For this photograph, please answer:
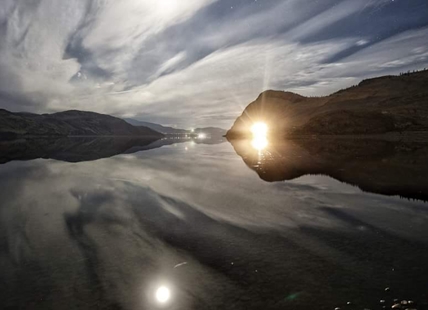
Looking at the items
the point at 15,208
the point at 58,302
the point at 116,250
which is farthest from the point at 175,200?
the point at 58,302

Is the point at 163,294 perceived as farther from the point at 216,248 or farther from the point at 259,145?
the point at 259,145

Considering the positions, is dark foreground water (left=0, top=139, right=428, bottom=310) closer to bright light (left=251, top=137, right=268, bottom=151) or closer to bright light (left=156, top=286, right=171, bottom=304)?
bright light (left=156, top=286, right=171, bottom=304)

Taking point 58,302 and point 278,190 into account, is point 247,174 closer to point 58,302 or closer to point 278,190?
point 278,190

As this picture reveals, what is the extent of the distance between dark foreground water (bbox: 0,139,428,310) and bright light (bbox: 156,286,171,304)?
27mm

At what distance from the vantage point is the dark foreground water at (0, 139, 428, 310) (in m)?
6.92

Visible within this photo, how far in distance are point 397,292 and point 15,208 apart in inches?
754

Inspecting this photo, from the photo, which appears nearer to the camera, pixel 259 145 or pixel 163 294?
pixel 163 294

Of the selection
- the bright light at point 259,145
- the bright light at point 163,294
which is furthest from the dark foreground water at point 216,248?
the bright light at point 259,145

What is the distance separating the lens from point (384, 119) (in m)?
150

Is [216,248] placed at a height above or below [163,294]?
below

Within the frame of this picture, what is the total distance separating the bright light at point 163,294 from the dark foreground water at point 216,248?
0.03 meters

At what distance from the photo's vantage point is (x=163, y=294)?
7125 mm

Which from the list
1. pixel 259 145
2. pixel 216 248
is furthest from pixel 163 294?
pixel 259 145

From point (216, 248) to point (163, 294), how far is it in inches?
127
